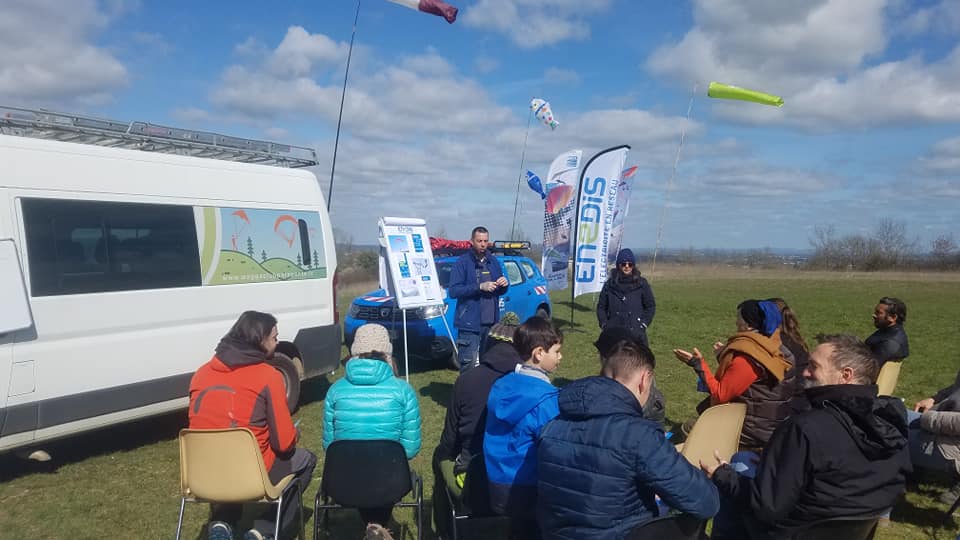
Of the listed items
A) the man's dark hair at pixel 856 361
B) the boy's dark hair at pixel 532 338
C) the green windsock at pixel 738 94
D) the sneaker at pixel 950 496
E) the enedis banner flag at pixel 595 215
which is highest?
the green windsock at pixel 738 94

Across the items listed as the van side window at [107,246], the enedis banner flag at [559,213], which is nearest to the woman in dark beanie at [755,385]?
the van side window at [107,246]

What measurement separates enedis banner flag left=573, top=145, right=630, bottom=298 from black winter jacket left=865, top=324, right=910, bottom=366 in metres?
6.44

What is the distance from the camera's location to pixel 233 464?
3.15m

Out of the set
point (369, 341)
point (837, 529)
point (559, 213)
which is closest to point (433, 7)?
point (369, 341)

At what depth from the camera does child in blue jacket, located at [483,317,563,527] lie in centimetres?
285

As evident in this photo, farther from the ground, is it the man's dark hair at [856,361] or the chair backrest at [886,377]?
the man's dark hair at [856,361]

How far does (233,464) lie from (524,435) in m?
1.48

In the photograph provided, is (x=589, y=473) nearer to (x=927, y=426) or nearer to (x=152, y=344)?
(x=927, y=426)

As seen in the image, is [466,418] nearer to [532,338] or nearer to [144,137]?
[532,338]

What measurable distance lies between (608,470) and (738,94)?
8.33m

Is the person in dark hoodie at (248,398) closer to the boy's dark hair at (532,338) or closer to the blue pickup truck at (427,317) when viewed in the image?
the boy's dark hair at (532,338)

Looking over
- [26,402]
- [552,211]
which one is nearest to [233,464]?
[26,402]

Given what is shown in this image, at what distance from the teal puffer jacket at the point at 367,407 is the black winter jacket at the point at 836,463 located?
1.85 m

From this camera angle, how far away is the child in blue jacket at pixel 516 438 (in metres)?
2.85
